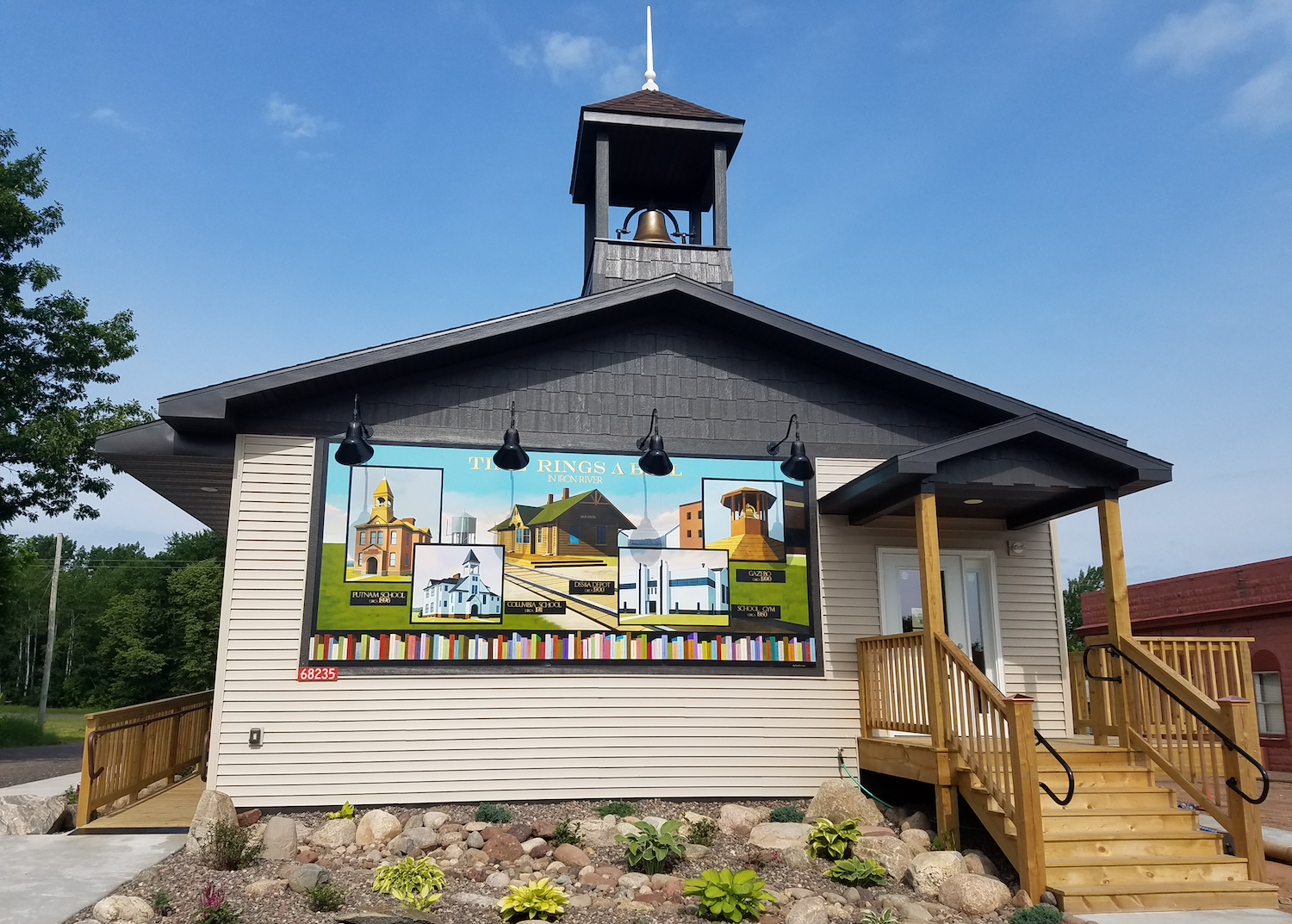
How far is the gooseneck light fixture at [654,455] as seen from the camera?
32.4ft

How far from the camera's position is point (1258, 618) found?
1652 cm

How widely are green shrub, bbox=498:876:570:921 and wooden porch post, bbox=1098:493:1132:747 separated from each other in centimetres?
566

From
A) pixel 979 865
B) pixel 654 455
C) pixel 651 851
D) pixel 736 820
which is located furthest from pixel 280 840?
pixel 979 865

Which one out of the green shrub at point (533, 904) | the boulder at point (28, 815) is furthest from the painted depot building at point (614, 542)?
the green shrub at point (533, 904)

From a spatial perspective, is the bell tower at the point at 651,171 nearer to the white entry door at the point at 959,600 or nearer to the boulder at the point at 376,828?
the white entry door at the point at 959,600

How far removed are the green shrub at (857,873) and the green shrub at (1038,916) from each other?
1.05m

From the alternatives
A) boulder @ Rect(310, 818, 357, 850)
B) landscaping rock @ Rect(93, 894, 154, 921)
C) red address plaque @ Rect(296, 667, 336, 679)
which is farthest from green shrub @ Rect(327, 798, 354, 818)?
landscaping rock @ Rect(93, 894, 154, 921)

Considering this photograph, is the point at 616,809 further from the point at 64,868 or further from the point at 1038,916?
the point at 64,868

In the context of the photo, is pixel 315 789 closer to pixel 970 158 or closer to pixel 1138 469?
pixel 1138 469

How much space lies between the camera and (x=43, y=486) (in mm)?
20422

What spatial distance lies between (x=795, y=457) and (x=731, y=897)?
4.91 meters

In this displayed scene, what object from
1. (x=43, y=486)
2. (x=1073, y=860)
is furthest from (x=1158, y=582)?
(x=43, y=486)

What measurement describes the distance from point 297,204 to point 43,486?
1016 cm

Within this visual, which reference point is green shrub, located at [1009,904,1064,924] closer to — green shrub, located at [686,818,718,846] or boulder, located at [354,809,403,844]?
green shrub, located at [686,818,718,846]
